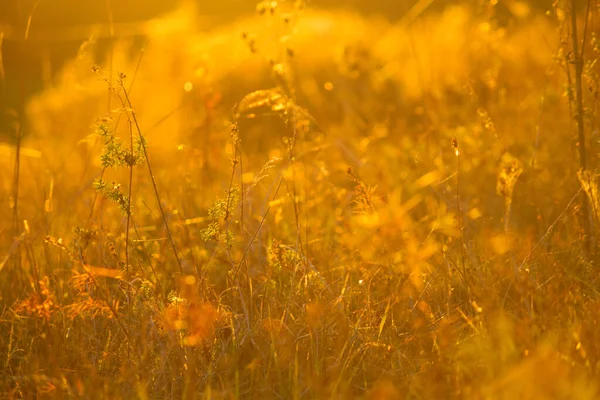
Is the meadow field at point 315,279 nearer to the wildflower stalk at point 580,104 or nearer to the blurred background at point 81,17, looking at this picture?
the wildflower stalk at point 580,104

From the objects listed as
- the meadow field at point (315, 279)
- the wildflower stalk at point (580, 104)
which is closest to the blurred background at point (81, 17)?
the meadow field at point (315, 279)

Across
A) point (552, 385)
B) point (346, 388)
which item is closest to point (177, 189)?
point (346, 388)

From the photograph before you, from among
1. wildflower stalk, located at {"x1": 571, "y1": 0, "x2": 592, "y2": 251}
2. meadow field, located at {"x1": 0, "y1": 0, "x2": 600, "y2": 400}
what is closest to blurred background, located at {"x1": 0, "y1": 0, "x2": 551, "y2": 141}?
meadow field, located at {"x1": 0, "y1": 0, "x2": 600, "y2": 400}

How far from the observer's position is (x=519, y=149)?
13.2ft

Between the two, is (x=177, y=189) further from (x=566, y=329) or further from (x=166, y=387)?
(x=566, y=329)

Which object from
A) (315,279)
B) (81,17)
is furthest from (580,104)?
(81,17)

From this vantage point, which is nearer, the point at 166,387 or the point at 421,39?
the point at 166,387

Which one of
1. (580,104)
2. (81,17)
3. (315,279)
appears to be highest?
(580,104)

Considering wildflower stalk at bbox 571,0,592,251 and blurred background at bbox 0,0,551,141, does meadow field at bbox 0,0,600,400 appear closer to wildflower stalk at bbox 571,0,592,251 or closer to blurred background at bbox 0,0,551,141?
wildflower stalk at bbox 571,0,592,251

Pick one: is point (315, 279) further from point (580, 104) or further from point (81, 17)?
point (81, 17)

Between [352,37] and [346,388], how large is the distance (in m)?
5.42

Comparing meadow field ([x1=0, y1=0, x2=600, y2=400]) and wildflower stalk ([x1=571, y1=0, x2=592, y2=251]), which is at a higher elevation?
wildflower stalk ([x1=571, y1=0, x2=592, y2=251])

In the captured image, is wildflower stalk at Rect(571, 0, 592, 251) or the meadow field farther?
wildflower stalk at Rect(571, 0, 592, 251)

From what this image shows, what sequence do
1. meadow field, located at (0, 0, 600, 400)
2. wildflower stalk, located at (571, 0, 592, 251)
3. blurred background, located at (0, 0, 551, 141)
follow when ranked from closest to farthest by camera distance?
meadow field, located at (0, 0, 600, 400) → wildflower stalk, located at (571, 0, 592, 251) → blurred background, located at (0, 0, 551, 141)
